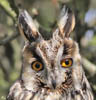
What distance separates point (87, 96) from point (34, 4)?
2.51 m

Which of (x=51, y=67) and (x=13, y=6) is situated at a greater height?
(x=13, y=6)

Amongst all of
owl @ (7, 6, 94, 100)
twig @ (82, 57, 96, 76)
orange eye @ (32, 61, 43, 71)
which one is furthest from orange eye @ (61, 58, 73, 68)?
twig @ (82, 57, 96, 76)

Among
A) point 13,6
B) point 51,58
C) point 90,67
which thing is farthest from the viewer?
point 90,67

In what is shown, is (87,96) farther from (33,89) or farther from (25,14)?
(25,14)

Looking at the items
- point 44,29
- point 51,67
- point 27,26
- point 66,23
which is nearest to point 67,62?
point 51,67

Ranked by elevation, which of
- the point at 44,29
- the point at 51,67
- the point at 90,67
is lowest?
the point at 51,67

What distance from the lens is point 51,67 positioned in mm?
2977

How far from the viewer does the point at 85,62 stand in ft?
12.8

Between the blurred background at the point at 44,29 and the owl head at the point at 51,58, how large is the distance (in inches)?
5.9

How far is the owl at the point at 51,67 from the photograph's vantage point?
301cm

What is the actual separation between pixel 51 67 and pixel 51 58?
3.2 inches

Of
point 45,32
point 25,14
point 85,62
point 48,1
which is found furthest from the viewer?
point 48,1

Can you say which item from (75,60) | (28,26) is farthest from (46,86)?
(28,26)

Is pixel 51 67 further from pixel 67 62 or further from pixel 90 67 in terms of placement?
pixel 90 67
